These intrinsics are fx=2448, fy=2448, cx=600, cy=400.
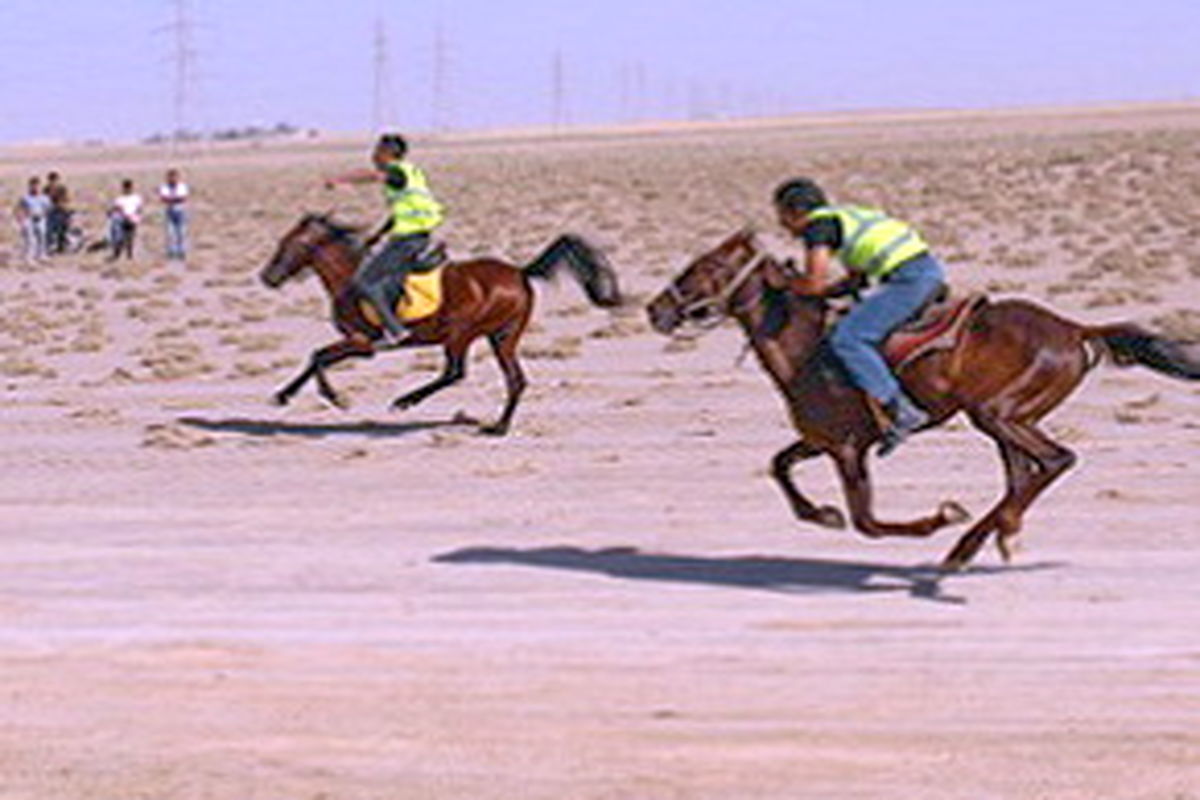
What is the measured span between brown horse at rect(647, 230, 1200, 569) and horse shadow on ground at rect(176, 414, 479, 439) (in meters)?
7.33

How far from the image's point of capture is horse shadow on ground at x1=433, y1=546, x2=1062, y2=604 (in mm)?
11859

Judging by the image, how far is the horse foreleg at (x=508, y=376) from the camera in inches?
734

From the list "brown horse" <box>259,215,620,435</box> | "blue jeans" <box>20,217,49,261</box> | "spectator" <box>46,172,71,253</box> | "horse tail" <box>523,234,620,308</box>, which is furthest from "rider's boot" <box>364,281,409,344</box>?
"spectator" <box>46,172,71,253</box>

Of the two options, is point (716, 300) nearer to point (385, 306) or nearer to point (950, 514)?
point (950, 514)

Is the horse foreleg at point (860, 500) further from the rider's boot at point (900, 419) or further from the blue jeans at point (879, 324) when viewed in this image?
the blue jeans at point (879, 324)

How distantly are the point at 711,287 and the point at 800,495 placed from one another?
3.73ft

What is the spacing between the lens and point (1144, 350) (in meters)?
11.6

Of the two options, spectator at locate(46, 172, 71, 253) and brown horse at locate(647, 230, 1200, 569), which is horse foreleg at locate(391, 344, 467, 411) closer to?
brown horse at locate(647, 230, 1200, 569)

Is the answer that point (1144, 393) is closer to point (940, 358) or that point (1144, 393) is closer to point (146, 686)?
point (940, 358)

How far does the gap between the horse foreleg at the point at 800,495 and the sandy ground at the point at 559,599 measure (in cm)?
34

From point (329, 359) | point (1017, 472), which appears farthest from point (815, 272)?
point (329, 359)

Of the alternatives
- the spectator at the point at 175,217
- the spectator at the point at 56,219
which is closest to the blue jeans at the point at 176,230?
the spectator at the point at 175,217

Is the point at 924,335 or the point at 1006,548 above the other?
the point at 924,335

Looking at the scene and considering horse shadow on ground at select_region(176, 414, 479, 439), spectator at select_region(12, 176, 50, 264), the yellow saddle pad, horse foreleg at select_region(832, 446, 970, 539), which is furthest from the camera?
spectator at select_region(12, 176, 50, 264)
